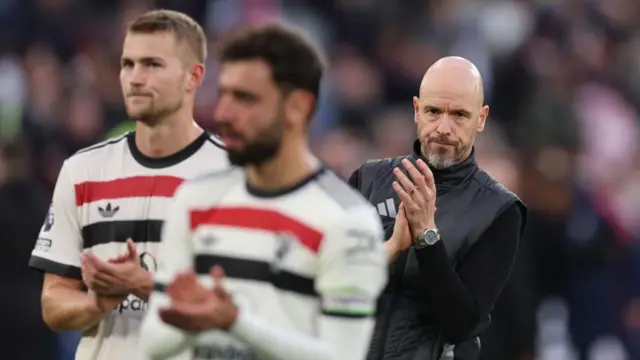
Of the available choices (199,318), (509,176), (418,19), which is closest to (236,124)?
(199,318)

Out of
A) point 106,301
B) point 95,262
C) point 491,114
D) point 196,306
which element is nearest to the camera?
point 196,306

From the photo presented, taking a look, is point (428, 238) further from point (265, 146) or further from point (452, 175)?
point (265, 146)

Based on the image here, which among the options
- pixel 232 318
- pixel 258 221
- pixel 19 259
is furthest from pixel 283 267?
pixel 19 259

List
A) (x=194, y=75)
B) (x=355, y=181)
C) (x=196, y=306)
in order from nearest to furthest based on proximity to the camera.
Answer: (x=196, y=306), (x=194, y=75), (x=355, y=181)

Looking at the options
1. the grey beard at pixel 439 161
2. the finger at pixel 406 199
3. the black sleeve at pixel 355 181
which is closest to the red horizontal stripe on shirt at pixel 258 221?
the finger at pixel 406 199

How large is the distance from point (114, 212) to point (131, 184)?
5.2 inches

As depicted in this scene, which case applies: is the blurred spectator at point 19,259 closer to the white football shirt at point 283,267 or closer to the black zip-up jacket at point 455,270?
the black zip-up jacket at point 455,270

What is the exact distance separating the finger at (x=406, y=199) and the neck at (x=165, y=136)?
91cm

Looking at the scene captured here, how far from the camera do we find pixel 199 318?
4992mm

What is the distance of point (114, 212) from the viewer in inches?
261

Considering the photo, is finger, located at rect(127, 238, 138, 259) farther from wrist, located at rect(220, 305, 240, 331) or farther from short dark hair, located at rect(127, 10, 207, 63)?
wrist, located at rect(220, 305, 240, 331)

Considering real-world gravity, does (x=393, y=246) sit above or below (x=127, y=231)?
above

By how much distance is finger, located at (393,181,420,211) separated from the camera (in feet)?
20.9

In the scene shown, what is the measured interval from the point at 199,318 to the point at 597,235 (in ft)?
23.3
